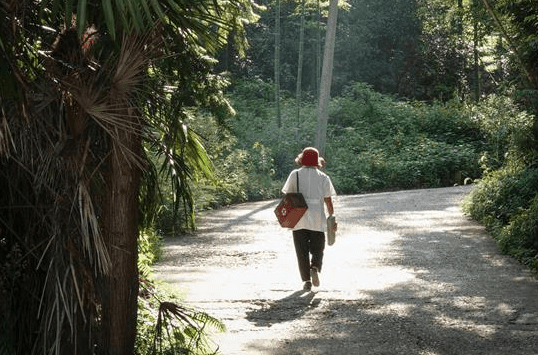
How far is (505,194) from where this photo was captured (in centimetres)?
1741

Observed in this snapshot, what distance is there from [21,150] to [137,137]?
966 millimetres

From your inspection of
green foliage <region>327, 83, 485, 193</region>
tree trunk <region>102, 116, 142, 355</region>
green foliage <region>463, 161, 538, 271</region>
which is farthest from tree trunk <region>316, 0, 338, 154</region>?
tree trunk <region>102, 116, 142, 355</region>

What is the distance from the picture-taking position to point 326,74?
2919 centimetres

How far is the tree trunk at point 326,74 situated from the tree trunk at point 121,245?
2183 cm

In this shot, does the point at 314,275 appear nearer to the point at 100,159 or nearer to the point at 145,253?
the point at 145,253

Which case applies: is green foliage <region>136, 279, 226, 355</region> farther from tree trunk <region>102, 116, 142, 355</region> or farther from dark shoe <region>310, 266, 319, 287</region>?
dark shoe <region>310, 266, 319, 287</region>

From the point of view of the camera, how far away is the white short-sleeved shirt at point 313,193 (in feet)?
37.0

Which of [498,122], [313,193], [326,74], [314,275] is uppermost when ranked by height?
[326,74]

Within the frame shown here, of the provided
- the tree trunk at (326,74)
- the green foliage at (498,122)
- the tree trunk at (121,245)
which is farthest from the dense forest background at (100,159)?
the tree trunk at (326,74)

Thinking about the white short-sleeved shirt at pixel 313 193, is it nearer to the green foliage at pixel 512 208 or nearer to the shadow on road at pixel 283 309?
the shadow on road at pixel 283 309

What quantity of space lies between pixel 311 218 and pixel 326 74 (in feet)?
60.2

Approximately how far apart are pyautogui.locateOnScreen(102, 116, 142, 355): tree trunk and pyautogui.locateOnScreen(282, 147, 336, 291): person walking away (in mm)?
4866

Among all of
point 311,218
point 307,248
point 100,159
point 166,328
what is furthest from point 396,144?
point 100,159

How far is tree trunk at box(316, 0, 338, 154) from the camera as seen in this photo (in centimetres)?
2830
